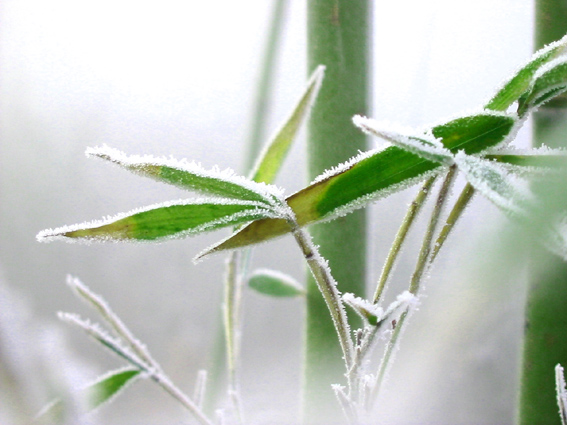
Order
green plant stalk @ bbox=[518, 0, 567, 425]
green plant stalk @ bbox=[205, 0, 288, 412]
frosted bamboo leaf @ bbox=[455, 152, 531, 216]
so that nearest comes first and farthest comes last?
frosted bamboo leaf @ bbox=[455, 152, 531, 216]
green plant stalk @ bbox=[518, 0, 567, 425]
green plant stalk @ bbox=[205, 0, 288, 412]

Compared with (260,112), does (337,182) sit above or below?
below

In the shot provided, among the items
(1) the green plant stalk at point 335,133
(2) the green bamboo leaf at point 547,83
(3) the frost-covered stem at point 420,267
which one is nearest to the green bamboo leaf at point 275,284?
(1) the green plant stalk at point 335,133

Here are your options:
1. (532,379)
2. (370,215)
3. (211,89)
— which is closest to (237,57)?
(211,89)

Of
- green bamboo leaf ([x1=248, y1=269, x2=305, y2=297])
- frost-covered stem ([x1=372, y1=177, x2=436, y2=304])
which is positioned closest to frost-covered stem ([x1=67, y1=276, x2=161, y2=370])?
green bamboo leaf ([x1=248, y1=269, x2=305, y2=297])

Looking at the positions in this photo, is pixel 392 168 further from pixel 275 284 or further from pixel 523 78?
pixel 275 284

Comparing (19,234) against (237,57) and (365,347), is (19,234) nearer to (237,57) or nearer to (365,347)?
(237,57)

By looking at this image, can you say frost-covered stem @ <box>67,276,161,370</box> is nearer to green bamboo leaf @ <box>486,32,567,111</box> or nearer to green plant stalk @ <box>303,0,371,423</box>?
green plant stalk @ <box>303,0,371,423</box>

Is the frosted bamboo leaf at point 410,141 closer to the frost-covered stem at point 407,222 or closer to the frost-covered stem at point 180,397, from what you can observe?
the frost-covered stem at point 407,222

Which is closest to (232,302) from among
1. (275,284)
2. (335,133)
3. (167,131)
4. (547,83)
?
(275,284)
